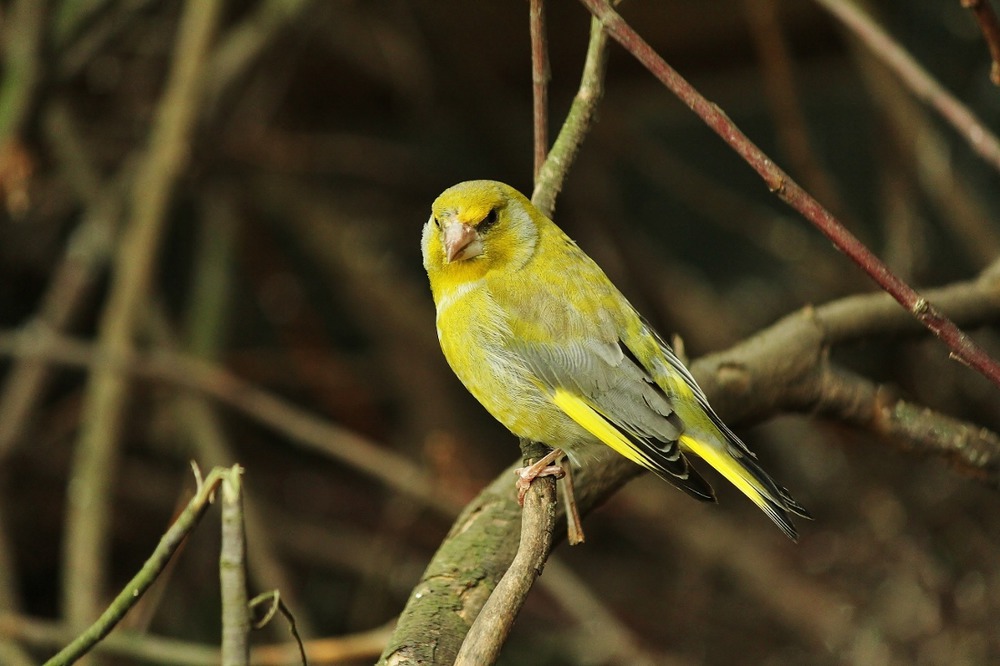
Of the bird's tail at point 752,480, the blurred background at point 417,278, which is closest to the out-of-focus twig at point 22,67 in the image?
the blurred background at point 417,278

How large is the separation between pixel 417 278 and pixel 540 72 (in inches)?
166

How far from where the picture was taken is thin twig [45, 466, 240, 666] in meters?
1.44

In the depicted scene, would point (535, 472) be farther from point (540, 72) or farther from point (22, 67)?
point (22, 67)

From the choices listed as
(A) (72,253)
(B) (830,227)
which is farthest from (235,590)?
(A) (72,253)

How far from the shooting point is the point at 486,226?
264 cm

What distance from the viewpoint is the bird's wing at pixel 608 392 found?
238 cm

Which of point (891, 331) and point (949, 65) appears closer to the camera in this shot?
point (891, 331)

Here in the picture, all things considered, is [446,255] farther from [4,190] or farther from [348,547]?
[348,547]

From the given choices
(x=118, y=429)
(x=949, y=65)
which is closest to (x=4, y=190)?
(x=118, y=429)

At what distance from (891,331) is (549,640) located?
2559mm

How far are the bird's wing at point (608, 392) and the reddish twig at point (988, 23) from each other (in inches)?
36.7

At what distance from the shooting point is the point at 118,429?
154 inches

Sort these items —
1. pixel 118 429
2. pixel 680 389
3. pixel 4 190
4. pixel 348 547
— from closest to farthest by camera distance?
pixel 680 389 → pixel 118 429 → pixel 4 190 → pixel 348 547

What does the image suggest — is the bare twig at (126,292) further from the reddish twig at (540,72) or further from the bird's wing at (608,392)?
the reddish twig at (540,72)
